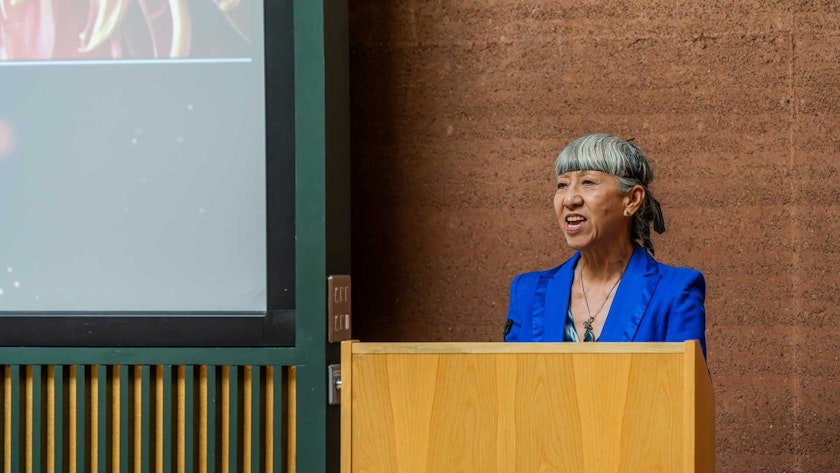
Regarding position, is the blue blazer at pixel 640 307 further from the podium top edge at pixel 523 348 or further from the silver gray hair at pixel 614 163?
the podium top edge at pixel 523 348

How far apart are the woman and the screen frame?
0.64 meters

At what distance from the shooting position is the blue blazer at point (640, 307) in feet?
6.44

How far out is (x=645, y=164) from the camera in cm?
213

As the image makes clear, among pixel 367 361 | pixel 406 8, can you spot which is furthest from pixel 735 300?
pixel 367 361

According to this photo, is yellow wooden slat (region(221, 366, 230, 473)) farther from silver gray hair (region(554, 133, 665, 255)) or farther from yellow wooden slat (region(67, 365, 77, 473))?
silver gray hair (region(554, 133, 665, 255))

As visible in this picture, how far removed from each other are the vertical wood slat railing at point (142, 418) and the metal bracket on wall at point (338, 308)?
0.55ft

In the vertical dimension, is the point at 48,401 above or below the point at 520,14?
below

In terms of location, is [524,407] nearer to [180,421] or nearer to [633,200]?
[633,200]

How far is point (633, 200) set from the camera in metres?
2.10

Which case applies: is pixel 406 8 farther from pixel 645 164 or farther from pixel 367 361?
pixel 367 361

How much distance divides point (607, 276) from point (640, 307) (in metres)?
0.16

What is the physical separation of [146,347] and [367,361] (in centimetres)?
112

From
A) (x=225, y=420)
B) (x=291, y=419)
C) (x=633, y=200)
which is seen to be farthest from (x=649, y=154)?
(x=225, y=420)

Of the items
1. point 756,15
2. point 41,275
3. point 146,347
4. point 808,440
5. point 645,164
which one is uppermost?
point 756,15
